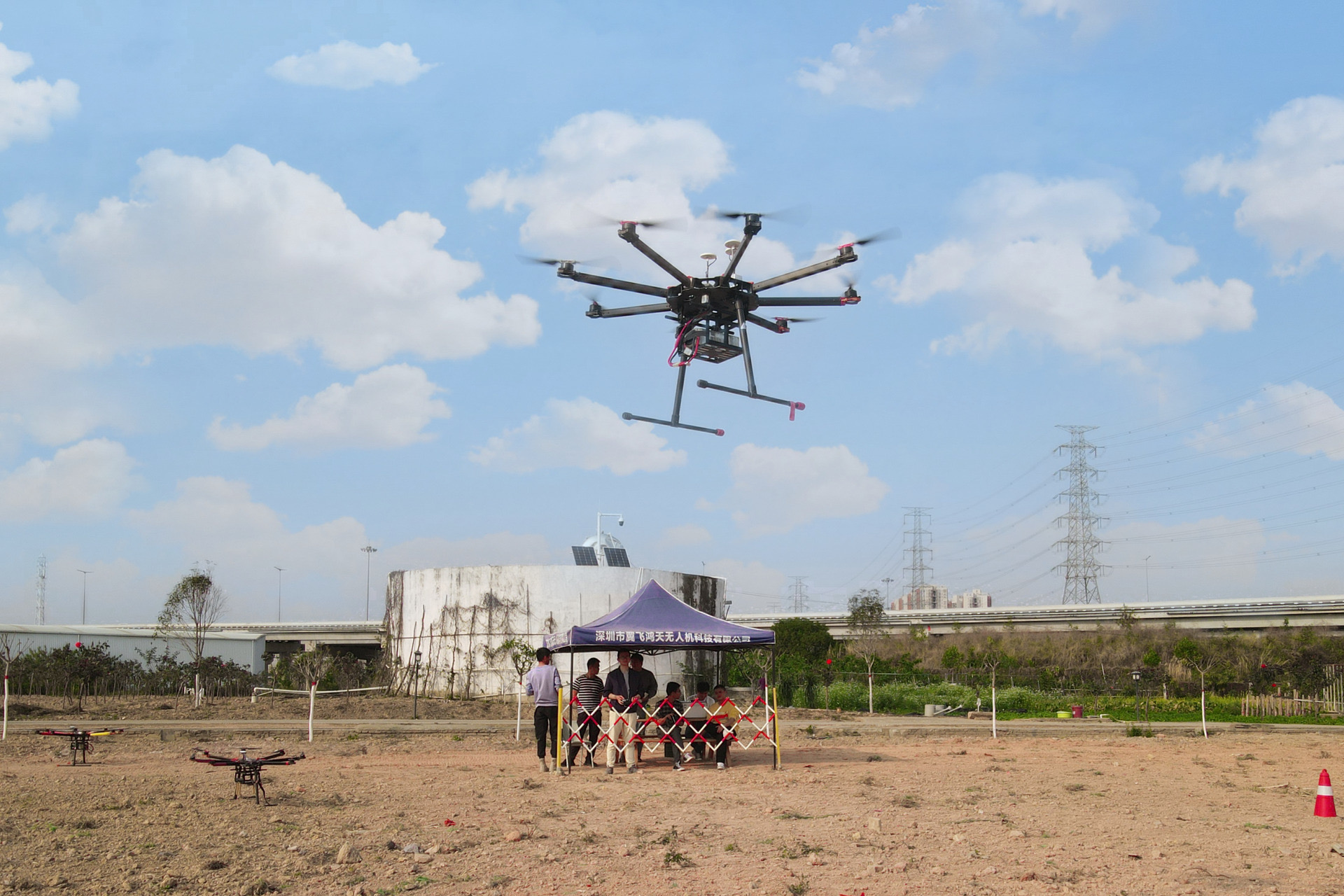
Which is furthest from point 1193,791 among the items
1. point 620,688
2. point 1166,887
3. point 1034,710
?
point 1034,710

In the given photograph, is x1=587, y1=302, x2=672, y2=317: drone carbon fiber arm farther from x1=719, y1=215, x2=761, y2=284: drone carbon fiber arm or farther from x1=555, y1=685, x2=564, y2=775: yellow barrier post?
x1=555, y1=685, x2=564, y2=775: yellow barrier post

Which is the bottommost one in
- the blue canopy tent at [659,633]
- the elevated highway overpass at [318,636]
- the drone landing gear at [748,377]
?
the elevated highway overpass at [318,636]

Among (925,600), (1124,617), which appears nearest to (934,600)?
(925,600)

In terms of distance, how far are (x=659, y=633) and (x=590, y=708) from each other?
1.70 m

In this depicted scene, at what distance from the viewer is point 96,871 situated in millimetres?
8555

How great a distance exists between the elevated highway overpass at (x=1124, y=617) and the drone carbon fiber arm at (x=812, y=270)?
4721 cm

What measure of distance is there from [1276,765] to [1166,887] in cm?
1247

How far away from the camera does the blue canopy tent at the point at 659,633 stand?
17.3 metres

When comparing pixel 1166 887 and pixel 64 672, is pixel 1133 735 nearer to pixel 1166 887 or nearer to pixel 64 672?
pixel 1166 887

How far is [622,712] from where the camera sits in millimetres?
16797

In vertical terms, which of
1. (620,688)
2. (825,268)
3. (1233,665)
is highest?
(825,268)

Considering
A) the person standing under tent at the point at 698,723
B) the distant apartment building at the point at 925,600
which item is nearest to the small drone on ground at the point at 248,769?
the person standing under tent at the point at 698,723

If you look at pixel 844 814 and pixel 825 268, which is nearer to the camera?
pixel 844 814

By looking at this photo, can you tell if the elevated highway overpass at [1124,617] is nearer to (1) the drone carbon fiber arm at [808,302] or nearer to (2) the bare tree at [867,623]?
(2) the bare tree at [867,623]
